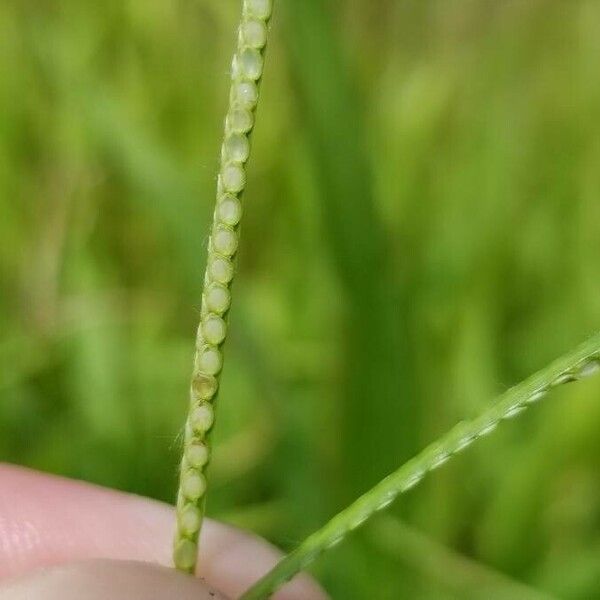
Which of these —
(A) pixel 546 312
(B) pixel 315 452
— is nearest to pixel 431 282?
(A) pixel 546 312

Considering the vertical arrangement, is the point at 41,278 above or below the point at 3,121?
below

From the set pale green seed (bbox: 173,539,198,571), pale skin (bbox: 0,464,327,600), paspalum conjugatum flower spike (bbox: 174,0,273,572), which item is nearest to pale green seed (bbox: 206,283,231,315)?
paspalum conjugatum flower spike (bbox: 174,0,273,572)

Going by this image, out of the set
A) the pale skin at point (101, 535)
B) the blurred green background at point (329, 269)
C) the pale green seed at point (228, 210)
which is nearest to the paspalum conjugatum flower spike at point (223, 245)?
the pale green seed at point (228, 210)

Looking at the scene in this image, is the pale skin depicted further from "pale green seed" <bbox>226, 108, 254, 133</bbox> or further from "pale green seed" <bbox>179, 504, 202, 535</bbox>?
"pale green seed" <bbox>226, 108, 254, 133</bbox>

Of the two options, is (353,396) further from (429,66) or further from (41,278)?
(429,66)

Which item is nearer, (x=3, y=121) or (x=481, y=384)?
(x=481, y=384)
